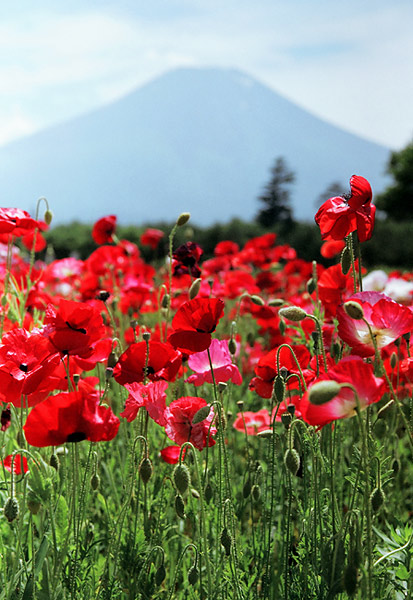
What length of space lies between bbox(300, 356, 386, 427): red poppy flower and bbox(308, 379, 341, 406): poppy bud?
0.10 m

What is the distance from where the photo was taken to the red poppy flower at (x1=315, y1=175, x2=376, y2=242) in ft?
4.27

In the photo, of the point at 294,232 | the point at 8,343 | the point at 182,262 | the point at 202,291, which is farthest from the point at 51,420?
the point at 294,232

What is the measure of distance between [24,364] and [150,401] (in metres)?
0.29

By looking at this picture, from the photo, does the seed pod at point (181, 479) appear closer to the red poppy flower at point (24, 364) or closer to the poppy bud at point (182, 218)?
the red poppy flower at point (24, 364)

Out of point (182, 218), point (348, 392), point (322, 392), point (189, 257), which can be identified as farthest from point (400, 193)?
point (322, 392)

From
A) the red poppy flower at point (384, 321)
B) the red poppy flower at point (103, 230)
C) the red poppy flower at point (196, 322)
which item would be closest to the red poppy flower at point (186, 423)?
the red poppy flower at point (196, 322)

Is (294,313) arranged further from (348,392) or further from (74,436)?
(74,436)

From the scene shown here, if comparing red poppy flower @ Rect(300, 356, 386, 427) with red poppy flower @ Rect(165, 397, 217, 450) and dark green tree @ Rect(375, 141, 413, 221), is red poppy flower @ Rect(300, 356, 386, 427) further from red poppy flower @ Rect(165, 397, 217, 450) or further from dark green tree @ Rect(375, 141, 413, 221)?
dark green tree @ Rect(375, 141, 413, 221)

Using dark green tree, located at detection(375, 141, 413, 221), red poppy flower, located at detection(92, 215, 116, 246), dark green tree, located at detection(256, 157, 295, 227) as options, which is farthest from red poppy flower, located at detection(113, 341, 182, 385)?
dark green tree, located at detection(256, 157, 295, 227)

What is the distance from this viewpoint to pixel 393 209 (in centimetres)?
3553

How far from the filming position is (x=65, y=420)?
979mm

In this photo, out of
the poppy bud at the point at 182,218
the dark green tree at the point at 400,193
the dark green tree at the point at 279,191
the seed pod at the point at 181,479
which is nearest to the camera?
the seed pod at the point at 181,479

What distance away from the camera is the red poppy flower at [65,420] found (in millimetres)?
975

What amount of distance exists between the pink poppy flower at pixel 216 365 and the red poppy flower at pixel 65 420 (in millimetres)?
486
